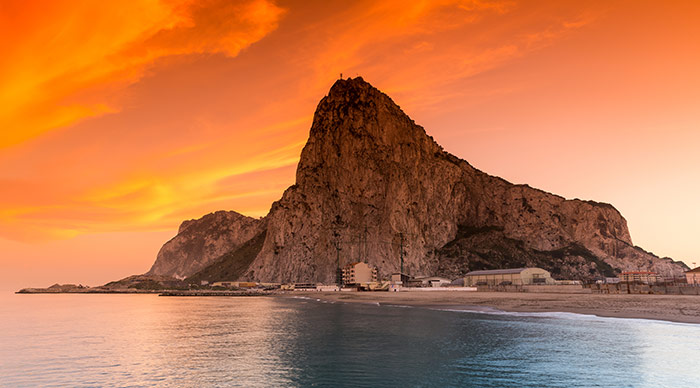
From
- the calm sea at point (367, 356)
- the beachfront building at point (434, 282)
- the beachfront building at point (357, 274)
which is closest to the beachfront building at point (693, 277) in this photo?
the beachfront building at point (434, 282)

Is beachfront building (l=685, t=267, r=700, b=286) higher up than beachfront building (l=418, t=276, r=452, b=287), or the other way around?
beachfront building (l=685, t=267, r=700, b=286)

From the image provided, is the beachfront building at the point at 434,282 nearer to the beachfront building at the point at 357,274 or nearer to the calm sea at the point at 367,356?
the beachfront building at the point at 357,274

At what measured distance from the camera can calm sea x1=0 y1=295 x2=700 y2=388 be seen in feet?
85.9

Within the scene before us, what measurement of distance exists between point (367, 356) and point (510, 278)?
13337 centimetres

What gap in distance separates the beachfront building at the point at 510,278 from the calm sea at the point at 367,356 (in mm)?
100661

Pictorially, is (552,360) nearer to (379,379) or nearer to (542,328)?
(379,379)

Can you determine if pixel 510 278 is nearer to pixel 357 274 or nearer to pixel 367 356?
pixel 357 274

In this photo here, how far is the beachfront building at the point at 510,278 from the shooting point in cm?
15175

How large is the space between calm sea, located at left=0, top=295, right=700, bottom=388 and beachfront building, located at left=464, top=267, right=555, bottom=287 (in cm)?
10066

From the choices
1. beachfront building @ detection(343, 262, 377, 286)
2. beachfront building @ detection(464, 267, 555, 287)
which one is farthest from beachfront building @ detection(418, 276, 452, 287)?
beachfront building @ detection(343, 262, 377, 286)

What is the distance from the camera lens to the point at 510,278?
153625 mm

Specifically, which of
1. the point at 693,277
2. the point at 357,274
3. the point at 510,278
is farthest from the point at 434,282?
the point at 693,277

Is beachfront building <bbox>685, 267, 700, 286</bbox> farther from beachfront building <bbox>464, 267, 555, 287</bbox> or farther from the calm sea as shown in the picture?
the calm sea

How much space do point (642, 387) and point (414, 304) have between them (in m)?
77.9
